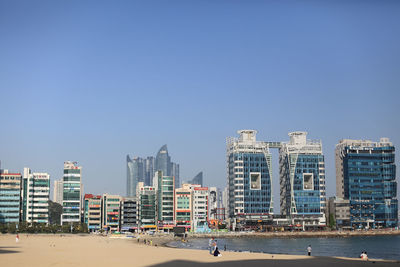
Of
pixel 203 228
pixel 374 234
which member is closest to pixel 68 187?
pixel 203 228

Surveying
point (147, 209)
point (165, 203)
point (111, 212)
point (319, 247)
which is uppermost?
point (165, 203)

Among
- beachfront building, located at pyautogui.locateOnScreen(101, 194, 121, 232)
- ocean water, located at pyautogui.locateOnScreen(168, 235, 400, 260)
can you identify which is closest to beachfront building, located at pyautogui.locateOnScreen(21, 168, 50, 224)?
beachfront building, located at pyautogui.locateOnScreen(101, 194, 121, 232)

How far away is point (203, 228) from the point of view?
185 meters

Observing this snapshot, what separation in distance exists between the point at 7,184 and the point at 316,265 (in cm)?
13688

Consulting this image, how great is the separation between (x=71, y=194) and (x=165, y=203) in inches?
1347

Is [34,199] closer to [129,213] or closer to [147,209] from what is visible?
[129,213]

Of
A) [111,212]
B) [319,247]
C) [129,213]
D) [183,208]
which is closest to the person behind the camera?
[319,247]

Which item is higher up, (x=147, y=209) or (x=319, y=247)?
(x=147, y=209)

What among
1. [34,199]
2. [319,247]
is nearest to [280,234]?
[319,247]

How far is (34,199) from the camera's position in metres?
175

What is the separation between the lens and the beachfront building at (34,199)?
17375cm

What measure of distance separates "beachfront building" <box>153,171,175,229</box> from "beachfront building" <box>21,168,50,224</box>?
133 ft

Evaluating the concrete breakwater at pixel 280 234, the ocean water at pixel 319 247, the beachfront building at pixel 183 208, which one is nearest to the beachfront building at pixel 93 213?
the beachfront building at pixel 183 208

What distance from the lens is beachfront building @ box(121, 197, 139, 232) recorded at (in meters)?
187
